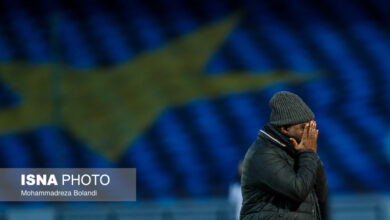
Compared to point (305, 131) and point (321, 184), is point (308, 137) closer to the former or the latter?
point (305, 131)

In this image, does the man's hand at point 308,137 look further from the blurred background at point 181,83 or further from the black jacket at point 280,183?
the blurred background at point 181,83

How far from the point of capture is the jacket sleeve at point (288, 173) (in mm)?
2410

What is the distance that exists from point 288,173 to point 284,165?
5cm

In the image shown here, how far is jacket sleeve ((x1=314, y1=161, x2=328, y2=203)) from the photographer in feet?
8.25

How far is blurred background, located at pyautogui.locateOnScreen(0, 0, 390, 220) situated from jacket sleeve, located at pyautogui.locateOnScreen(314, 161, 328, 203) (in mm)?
5131

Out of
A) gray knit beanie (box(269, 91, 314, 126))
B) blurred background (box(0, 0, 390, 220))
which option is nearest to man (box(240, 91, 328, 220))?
gray knit beanie (box(269, 91, 314, 126))

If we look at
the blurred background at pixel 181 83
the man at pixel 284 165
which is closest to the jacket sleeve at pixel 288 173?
the man at pixel 284 165

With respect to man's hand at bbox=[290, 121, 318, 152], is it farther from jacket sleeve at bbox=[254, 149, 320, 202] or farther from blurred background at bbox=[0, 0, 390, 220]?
blurred background at bbox=[0, 0, 390, 220]

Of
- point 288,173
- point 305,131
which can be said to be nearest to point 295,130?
point 305,131

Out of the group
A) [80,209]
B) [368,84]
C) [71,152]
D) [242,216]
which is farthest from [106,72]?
[242,216]

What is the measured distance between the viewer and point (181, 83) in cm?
910

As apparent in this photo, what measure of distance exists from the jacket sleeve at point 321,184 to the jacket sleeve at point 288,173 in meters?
0.05

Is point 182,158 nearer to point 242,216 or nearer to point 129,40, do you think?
point 129,40

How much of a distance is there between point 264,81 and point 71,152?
235 centimetres
